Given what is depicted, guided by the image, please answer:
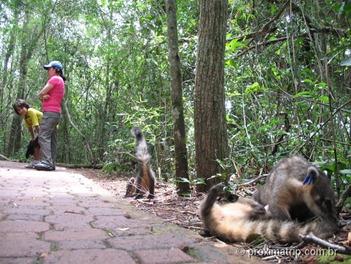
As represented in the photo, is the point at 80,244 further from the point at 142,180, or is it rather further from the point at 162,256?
the point at 142,180

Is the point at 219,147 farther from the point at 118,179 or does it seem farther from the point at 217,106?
the point at 118,179

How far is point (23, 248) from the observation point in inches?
105

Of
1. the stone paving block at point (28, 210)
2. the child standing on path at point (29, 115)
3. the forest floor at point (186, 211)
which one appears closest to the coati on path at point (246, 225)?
the forest floor at point (186, 211)

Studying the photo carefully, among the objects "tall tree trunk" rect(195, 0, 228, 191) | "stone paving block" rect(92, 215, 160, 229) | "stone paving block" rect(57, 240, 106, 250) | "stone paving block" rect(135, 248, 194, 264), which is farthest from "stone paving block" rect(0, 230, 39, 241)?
"tall tree trunk" rect(195, 0, 228, 191)

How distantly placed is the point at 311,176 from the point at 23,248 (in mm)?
1937

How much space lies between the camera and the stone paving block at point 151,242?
2.84 meters

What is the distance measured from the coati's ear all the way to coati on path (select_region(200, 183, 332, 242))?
12.5 inches

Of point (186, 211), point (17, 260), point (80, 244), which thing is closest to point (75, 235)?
point (80, 244)

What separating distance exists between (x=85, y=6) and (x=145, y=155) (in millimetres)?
8760

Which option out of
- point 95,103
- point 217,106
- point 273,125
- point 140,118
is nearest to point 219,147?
point 217,106

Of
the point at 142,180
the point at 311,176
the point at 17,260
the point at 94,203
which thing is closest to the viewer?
the point at 17,260

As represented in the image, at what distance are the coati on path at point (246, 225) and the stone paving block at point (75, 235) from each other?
2.54 feet

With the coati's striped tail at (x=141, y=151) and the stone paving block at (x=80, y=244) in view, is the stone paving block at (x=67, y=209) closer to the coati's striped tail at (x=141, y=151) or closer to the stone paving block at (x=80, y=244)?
the stone paving block at (x=80, y=244)

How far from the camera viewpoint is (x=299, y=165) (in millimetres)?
3438
